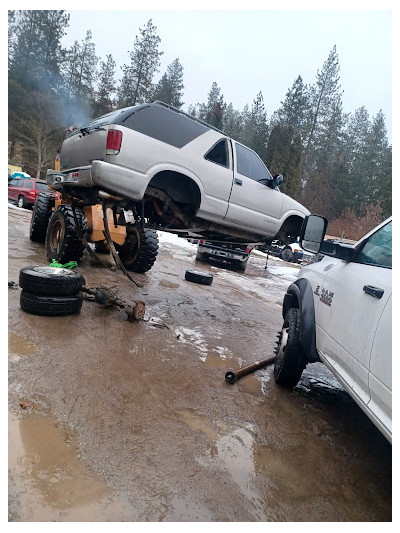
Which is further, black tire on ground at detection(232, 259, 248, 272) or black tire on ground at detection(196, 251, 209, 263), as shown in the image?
black tire on ground at detection(196, 251, 209, 263)

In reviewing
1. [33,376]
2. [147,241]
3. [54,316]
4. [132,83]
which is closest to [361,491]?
[33,376]

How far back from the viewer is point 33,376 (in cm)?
275

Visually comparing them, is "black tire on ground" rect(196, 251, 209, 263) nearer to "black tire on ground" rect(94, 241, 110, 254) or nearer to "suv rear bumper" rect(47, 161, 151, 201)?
"black tire on ground" rect(94, 241, 110, 254)

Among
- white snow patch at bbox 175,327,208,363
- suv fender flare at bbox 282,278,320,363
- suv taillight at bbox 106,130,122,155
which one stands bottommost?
white snow patch at bbox 175,327,208,363

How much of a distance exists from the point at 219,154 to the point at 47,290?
282 cm

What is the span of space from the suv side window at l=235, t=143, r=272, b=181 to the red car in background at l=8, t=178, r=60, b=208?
14245mm

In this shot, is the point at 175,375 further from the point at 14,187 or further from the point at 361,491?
the point at 14,187

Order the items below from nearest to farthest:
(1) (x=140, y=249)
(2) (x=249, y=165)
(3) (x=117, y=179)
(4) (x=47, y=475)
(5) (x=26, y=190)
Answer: (4) (x=47, y=475) < (3) (x=117, y=179) < (2) (x=249, y=165) < (1) (x=140, y=249) < (5) (x=26, y=190)

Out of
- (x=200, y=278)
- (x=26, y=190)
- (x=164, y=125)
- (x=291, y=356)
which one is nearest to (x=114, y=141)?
(x=164, y=125)

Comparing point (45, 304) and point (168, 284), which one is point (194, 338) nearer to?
point (45, 304)

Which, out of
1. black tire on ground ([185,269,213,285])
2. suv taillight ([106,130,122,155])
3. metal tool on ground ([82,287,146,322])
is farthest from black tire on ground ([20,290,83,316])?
black tire on ground ([185,269,213,285])

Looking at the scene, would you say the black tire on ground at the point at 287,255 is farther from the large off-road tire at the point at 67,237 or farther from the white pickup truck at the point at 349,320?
the white pickup truck at the point at 349,320

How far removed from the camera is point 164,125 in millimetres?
4398

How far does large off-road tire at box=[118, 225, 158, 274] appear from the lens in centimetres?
730
